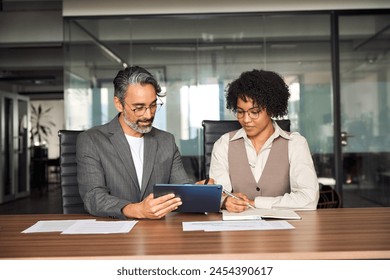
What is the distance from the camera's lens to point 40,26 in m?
6.74

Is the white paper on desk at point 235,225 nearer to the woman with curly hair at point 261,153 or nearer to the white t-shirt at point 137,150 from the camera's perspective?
the woman with curly hair at point 261,153

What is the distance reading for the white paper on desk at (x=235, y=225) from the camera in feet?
5.95

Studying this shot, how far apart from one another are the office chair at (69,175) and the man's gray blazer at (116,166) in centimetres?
34

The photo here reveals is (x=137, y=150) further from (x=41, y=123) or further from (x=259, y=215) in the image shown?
(x=41, y=123)

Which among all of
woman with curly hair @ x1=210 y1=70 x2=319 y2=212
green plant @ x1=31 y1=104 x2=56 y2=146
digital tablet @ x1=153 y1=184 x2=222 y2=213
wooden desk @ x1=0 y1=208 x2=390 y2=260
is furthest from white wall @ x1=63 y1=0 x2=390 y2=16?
green plant @ x1=31 y1=104 x2=56 y2=146

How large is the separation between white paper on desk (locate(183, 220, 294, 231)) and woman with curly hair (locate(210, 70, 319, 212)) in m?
0.60

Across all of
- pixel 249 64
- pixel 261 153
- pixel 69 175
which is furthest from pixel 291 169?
pixel 249 64

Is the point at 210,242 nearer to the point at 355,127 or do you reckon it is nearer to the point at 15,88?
the point at 355,127

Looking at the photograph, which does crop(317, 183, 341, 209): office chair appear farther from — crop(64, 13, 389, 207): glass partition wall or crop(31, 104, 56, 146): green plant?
crop(31, 104, 56, 146): green plant

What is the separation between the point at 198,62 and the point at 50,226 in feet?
12.8

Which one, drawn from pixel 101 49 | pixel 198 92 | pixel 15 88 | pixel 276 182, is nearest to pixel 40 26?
pixel 101 49

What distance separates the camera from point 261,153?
2.69 meters

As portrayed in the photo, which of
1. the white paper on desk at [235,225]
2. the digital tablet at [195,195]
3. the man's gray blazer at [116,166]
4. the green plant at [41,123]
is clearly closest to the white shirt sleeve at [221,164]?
the man's gray blazer at [116,166]

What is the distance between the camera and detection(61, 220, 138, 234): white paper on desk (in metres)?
1.80
